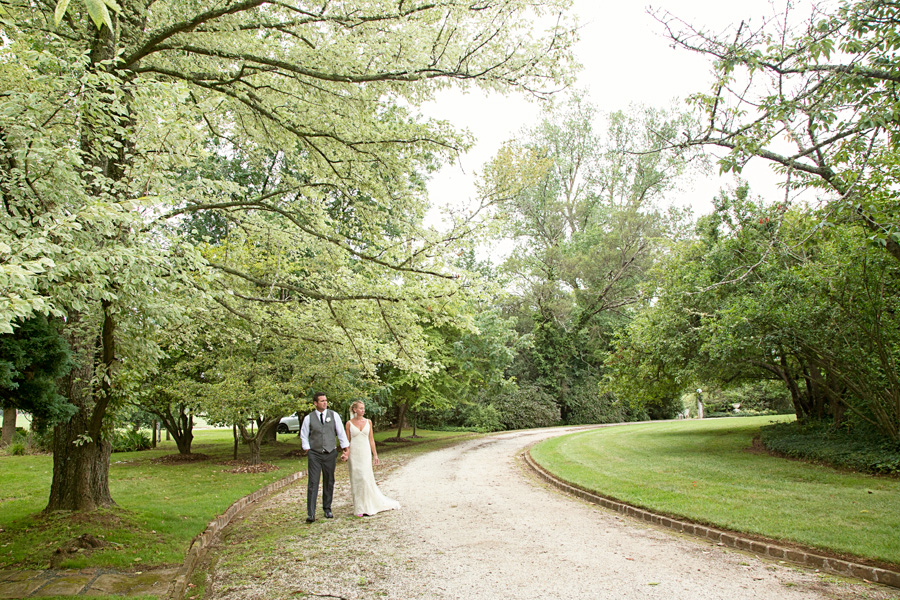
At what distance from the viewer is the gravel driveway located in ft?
16.2

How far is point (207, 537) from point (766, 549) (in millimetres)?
7153

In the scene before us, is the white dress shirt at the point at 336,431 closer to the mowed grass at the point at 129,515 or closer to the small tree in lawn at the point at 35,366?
the mowed grass at the point at 129,515

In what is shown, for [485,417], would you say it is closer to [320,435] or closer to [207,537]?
[320,435]

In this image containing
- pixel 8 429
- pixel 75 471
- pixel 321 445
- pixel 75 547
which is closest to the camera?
pixel 75 547

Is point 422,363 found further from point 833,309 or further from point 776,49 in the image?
point 833,309

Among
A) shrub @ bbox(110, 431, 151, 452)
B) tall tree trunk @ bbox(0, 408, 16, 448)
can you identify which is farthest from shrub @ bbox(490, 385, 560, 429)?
tall tree trunk @ bbox(0, 408, 16, 448)

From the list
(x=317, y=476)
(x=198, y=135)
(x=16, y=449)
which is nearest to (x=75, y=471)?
(x=317, y=476)

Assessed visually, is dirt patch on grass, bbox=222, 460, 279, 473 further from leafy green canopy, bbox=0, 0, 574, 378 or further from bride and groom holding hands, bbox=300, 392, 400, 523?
leafy green canopy, bbox=0, 0, 574, 378

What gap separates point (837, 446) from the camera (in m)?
13.2

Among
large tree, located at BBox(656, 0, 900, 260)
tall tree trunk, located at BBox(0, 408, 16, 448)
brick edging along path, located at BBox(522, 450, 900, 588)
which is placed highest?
large tree, located at BBox(656, 0, 900, 260)

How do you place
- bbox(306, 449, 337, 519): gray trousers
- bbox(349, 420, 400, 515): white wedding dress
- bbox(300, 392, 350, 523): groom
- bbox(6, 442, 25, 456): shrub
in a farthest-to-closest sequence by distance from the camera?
bbox(6, 442, 25, 456): shrub
bbox(349, 420, 400, 515): white wedding dress
bbox(300, 392, 350, 523): groom
bbox(306, 449, 337, 519): gray trousers

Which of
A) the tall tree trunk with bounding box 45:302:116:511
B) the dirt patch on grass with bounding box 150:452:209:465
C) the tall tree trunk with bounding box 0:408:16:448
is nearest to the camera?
the tall tree trunk with bounding box 45:302:116:511

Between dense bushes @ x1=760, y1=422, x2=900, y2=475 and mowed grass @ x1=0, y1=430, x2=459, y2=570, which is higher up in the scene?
mowed grass @ x1=0, y1=430, x2=459, y2=570

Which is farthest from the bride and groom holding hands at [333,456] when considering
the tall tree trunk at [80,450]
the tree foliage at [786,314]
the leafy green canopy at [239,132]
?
the tree foliage at [786,314]
